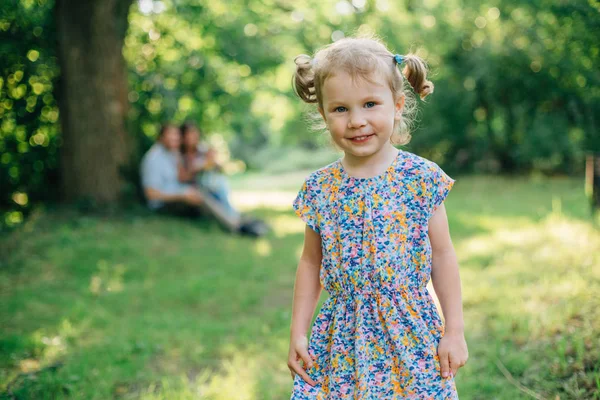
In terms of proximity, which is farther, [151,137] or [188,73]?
[188,73]

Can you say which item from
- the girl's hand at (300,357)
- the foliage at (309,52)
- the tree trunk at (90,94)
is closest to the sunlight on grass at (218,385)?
the girl's hand at (300,357)

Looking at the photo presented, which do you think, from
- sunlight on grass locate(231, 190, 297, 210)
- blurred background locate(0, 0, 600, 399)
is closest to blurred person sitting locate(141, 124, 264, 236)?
blurred background locate(0, 0, 600, 399)

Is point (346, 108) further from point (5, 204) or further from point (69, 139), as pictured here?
point (5, 204)

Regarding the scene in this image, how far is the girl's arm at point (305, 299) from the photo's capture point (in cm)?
191

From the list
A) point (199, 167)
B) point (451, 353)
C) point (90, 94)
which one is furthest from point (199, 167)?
point (451, 353)

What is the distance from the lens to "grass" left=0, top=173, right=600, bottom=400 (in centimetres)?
297

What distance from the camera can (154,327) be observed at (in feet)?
13.6

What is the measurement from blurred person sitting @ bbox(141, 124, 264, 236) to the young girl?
555cm

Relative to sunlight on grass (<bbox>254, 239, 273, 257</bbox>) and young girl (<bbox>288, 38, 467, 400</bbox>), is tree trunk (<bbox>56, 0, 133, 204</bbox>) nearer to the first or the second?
sunlight on grass (<bbox>254, 239, 273, 257</bbox>)

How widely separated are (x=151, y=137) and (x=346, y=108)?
690 centimetres

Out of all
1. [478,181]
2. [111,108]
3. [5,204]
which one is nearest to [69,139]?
[111,108]

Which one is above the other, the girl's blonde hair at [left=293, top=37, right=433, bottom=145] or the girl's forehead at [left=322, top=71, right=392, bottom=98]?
the girl's blonde hair at [left=293, top=37, right=433, bottom=145]

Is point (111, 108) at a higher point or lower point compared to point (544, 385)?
higher

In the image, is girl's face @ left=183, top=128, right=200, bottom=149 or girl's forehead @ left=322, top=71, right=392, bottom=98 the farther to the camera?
girl's face @ left=183, top=128, right=200, bottom=149
